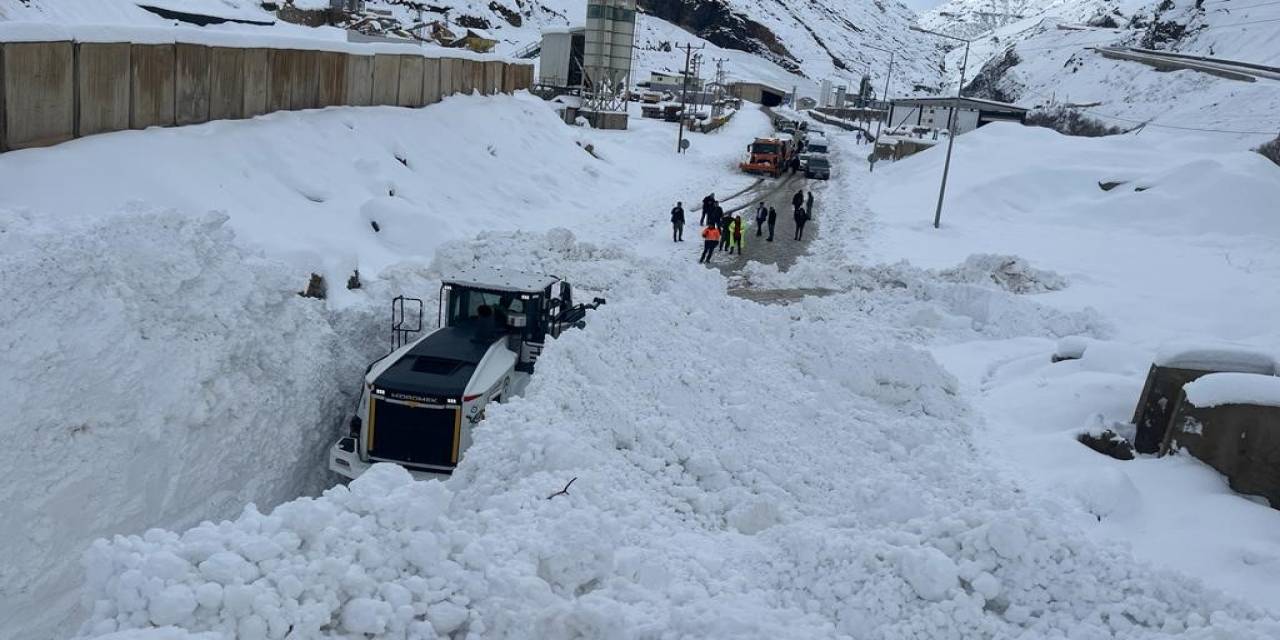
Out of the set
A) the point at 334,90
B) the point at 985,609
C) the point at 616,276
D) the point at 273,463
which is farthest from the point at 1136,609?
the point at 334,90

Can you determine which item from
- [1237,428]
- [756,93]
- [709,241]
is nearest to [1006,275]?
A: [709,241]

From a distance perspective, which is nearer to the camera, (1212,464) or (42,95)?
(1212,464)

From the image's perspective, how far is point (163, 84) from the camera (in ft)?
56.9

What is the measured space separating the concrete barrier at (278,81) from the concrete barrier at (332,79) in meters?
1.51

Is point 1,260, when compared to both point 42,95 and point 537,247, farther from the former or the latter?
point 537,247

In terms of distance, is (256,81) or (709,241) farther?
(709,241)

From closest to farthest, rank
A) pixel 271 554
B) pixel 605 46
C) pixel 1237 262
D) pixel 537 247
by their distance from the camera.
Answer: pixel 271 554 → pixel 537 247 → pixel 1237 262 → pixel 605 46

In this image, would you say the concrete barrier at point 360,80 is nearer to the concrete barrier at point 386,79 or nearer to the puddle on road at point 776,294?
the concrete barrier at point 386,79

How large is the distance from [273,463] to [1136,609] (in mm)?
9277

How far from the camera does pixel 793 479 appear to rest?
9.77 metres

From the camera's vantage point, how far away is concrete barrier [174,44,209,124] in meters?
17.8

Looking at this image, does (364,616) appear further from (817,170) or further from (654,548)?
(817,170)

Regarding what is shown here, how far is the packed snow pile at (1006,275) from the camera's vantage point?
21.7 metres

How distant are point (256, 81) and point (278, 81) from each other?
0.95 metres
